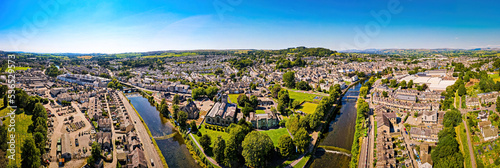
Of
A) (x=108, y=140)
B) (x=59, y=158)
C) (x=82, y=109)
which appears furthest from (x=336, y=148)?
(x=82, y=109)

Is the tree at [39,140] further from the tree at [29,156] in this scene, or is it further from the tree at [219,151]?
the tree at [219,151]

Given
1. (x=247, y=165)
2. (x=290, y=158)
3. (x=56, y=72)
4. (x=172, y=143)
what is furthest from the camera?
(x=56, y=72)

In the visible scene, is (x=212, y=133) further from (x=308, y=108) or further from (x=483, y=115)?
(x=483, y=115)

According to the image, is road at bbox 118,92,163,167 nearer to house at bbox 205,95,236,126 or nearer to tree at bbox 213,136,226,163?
tree at bbox 213,136,226,163

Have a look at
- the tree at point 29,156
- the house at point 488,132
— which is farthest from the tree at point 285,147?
the tree at point 29,156

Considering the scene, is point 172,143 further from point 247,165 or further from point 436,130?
point 436,130

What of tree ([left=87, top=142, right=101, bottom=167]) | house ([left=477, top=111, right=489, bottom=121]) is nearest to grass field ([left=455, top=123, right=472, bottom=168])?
house ([left=477, top=111, right=489, bottom=121])
